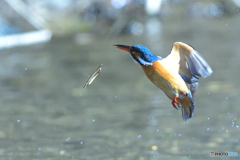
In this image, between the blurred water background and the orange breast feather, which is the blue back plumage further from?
the blurred water background

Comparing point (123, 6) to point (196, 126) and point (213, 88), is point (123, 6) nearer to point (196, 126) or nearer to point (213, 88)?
point (213, 88)

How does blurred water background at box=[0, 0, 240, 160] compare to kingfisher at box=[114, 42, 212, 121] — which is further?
blurred water background at box=[0, 0, 240, 160]

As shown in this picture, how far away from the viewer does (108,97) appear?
262 inches

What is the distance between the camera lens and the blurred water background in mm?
4496

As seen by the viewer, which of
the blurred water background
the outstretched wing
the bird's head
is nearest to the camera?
the bird's head

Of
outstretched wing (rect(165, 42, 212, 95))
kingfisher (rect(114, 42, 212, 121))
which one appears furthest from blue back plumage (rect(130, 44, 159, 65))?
outstretched wing (rect(165, 42, 212, 95))

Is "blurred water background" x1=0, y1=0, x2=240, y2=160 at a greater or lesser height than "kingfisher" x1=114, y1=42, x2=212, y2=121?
greater

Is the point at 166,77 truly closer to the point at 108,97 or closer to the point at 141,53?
the point at 141,53

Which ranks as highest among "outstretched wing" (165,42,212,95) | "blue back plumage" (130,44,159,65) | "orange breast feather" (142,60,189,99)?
"outstretched wing" (165,42,212,95)

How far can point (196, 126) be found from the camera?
5.00m

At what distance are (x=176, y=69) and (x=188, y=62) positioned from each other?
0.33 ft

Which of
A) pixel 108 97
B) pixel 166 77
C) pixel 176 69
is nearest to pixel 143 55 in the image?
pixel 166 77

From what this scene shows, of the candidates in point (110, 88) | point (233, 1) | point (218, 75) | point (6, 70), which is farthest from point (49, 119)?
point (233, 1)

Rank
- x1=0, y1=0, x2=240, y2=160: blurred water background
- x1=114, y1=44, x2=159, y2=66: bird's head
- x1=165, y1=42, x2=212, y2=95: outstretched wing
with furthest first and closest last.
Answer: x1=0, y1=0, x2=240, y2=160: blurred water background < x1=165, y1=42, x2=212, y2=95: outstretched wing < x1=114, y1=44, x2=159, y2=66: bird's head
